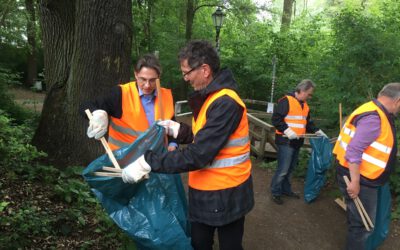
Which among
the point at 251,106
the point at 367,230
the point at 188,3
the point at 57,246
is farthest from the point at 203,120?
the point at 188,3

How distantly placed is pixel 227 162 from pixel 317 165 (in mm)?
2991

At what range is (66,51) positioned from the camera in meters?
4.39

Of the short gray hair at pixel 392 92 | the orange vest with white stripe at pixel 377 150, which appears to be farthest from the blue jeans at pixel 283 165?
the short gray hair at pixel 392 92

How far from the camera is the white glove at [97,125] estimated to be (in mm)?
2561

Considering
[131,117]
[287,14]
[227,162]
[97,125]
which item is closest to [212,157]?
[227,162]

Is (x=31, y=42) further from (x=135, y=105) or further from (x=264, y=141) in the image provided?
(x=135, y=105)

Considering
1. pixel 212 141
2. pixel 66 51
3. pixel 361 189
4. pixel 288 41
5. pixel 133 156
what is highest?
pixel 288 41

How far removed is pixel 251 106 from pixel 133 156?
10.5 m

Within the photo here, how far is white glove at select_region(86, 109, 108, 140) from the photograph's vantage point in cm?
256

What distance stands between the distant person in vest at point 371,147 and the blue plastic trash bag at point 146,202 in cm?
143

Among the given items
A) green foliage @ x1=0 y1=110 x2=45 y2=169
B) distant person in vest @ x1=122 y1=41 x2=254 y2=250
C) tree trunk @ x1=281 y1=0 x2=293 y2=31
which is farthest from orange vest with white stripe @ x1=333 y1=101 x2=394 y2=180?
tree trunk @ x1=281 y1=0 x2=293 y2=31

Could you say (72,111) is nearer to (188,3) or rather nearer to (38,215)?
(38,215)

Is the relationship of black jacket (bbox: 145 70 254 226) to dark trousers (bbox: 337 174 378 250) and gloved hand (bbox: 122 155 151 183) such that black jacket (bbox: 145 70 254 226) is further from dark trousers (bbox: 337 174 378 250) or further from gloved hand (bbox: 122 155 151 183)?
dark trousers (bbox: 337 174 378 250)

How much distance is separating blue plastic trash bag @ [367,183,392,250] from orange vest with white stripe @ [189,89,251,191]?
5.44ft
